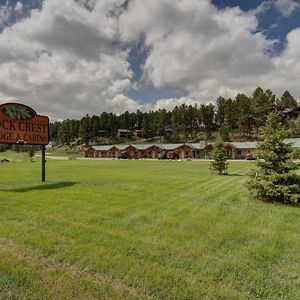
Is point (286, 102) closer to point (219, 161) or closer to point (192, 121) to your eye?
point (192, 121)

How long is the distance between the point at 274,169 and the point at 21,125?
1485cm

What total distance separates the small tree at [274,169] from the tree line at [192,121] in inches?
2706

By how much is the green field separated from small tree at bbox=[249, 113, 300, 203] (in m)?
0.94

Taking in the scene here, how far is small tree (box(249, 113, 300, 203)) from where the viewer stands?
11375 millimetres

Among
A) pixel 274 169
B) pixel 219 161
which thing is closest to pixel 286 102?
pixel 219 161

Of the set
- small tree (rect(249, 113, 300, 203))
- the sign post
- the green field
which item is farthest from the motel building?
the green field

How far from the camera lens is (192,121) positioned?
11381 cm

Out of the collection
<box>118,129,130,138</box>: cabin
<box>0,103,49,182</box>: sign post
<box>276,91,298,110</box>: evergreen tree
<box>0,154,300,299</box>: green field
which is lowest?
<box>0,154,300,299</box>: green field

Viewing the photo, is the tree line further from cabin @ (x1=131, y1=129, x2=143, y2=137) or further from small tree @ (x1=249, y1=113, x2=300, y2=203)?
small tree @ (x1=249, y1=113, x2=300, y2=203)

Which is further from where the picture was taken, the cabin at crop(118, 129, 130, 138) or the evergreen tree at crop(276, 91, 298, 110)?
the cabin at crop(118, 129, 130, 138)

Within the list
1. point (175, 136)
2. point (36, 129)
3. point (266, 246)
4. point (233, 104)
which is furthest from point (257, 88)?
point (266, 246)

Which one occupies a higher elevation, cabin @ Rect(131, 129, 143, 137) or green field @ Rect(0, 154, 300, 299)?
cabin @ Rect(131, 129, 143, 137)

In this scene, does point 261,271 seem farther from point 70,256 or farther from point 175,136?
point 175,136

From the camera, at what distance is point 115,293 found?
4.46m
